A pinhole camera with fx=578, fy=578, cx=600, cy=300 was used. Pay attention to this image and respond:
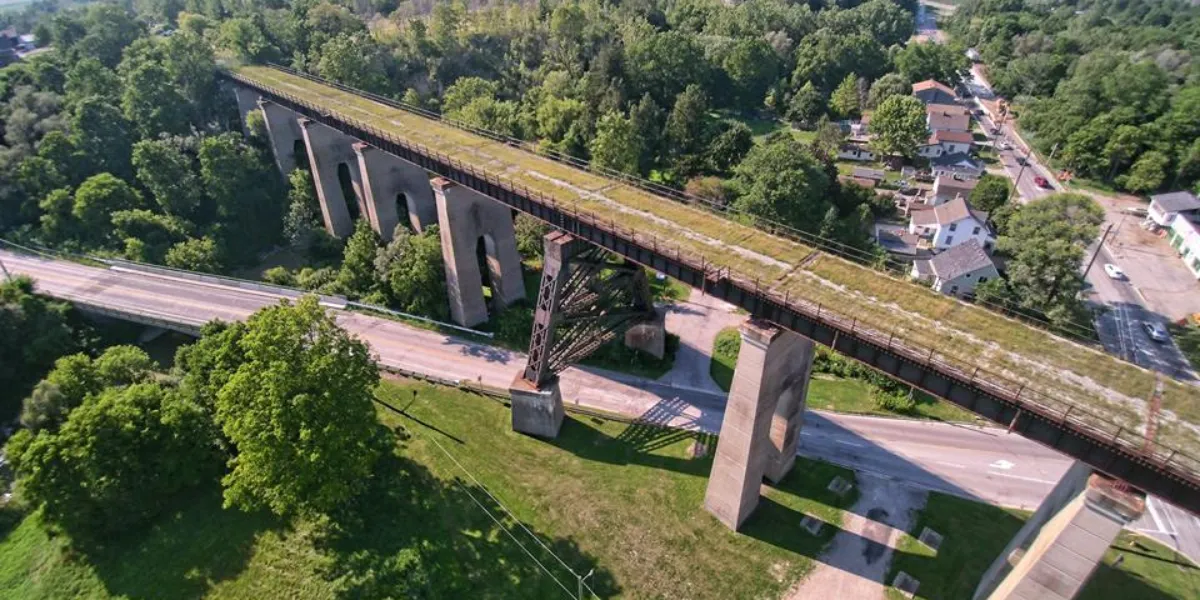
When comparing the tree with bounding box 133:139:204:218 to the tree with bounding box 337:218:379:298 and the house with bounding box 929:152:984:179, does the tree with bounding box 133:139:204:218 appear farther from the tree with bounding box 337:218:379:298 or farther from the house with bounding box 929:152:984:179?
the house with bounding box 929:152:984:179

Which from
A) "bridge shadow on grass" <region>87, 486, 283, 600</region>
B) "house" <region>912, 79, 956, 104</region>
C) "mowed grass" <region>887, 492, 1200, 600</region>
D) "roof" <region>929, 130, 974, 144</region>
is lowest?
"bridge shadow on grass" <region>87, 486, 283, 600</region>

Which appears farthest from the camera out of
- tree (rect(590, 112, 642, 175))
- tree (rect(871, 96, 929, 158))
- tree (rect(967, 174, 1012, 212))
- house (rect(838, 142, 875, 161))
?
house (rect(838, 142, 875, 161))

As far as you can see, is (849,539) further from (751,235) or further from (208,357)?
(208,357)

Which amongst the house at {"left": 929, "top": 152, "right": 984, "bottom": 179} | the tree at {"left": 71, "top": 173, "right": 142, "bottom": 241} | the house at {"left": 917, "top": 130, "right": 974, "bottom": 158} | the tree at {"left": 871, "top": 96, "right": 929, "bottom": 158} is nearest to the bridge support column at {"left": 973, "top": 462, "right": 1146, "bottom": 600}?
the house at {"left": 929, "top": 152, "right": 984, "bottom": 179}

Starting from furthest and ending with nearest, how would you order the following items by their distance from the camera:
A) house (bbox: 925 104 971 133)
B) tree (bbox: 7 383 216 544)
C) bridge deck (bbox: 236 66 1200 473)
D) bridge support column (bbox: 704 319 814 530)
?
house (bbox: 925 104 971 133), tree (bbox: 7 383 216 544), bridge support column (bbox: 704 319 814 530), bridge deck (bbox: 236 66 1200 473)

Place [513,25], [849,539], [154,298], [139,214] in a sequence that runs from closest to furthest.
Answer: [849,539], [154,298], [139,214], [513,25]

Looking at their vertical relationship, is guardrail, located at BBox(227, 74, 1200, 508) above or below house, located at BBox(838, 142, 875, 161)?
above

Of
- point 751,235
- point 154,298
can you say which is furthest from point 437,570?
point 154,298

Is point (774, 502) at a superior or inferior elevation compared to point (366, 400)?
inferior
